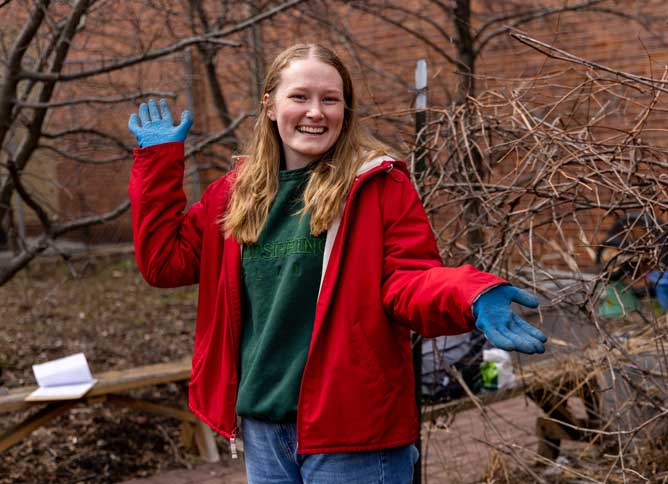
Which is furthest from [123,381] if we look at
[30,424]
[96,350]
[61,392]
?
[96,350]

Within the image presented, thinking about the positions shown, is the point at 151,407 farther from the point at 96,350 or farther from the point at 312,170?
the point at 312,170

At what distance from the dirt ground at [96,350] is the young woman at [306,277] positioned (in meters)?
2.59

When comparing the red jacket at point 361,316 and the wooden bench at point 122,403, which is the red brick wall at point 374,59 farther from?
the red jacket at point 361,316

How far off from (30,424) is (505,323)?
3.15 meters

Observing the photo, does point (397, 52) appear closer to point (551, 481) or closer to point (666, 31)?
point (666, 31)

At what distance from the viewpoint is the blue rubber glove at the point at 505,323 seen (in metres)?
1.86

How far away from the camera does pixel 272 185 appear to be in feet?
7.87

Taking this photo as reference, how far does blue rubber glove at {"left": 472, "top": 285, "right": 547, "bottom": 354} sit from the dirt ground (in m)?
3.32

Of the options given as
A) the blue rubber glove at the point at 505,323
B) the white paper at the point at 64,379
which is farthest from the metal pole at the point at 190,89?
the blue rubber glove at the point at 505,323

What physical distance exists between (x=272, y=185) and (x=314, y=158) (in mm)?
139

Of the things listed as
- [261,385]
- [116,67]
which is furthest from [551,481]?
[116,67]

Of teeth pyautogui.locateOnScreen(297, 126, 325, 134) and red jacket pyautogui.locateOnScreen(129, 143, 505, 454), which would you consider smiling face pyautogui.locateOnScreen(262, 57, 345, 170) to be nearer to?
teeth pyautogui.locateOnScreen(297, 126, 325, 134)

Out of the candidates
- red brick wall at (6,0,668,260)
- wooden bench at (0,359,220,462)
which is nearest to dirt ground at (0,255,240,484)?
wooden bench at (0,359,220,462)

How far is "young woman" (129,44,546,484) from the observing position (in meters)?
2.18
